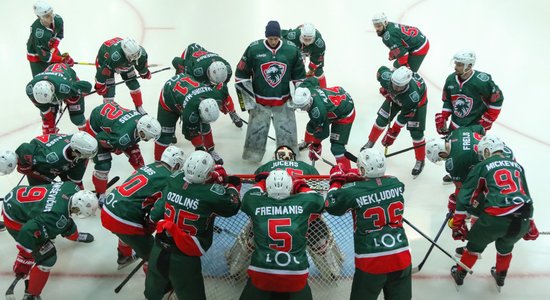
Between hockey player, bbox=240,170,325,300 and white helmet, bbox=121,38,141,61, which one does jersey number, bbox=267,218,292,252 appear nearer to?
hockey player, bbox=240,170,325,300

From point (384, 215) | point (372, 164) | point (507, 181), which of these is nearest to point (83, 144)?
point (372, 164)

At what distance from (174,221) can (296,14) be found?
233 inches

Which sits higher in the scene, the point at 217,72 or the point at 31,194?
the point at 217,72

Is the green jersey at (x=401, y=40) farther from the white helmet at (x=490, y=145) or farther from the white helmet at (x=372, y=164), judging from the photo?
the white helmet at (x=372, y=164)

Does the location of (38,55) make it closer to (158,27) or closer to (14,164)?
(14,164)

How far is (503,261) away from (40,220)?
297 cm

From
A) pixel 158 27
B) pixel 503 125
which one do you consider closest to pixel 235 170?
pixel 503 125

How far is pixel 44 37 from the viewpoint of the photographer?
535 centimetres

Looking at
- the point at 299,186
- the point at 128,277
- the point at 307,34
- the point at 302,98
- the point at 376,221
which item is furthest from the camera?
the point at 307,34

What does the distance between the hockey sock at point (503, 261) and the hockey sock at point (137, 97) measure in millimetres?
3744

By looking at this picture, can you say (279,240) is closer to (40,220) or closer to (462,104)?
(40,220)

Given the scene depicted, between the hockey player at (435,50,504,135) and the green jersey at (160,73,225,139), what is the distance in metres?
1.99

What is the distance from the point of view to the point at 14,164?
3.70 metres

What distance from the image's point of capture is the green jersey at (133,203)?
10.9 feet
